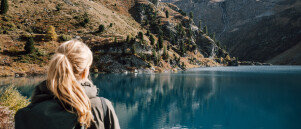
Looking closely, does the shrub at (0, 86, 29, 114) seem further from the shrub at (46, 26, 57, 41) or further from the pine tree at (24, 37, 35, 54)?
the shrub at (46, 26, 57, 41)

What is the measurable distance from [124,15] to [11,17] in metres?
89.8

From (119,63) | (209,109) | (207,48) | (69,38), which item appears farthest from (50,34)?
(207,48)

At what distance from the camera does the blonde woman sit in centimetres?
277

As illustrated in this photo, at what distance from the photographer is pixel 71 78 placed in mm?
2977

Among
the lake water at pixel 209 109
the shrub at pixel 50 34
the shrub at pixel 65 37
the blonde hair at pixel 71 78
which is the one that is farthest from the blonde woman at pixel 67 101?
the shrub at pixel 50 34

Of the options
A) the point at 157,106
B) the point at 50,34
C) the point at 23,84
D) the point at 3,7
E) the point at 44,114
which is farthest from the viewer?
the point at 3,7

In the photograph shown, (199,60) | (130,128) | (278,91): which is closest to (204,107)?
(130,128)

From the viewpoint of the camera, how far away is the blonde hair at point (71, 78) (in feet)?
9.34

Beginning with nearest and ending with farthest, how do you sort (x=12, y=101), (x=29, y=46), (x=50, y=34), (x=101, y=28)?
(x=12, y=101), (x=29, y=46), (x=50, y=34), (x=101, y=28)

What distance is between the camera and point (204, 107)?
36.9 metres

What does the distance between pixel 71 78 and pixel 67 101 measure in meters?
0.36

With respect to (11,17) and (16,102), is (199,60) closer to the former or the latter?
(11,17)

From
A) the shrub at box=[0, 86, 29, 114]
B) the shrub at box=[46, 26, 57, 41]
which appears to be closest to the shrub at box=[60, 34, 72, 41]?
the shrub at box=[46, 26, 57, 41]

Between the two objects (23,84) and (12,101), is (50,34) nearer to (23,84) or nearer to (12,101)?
(23,84)
